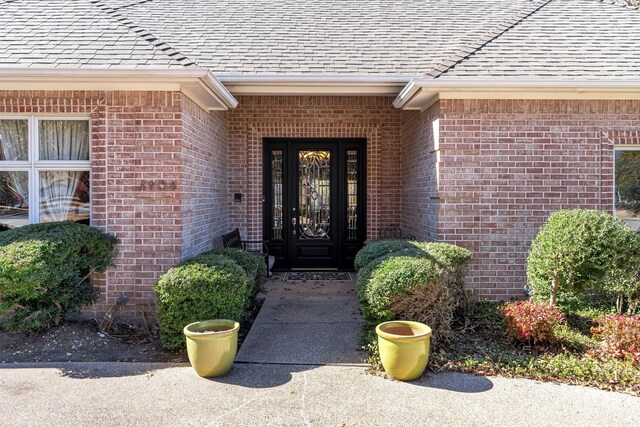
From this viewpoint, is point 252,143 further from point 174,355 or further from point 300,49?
point 174,355

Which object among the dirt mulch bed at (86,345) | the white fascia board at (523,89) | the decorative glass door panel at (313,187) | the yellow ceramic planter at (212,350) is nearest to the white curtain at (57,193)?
the dirt mulch bed at (86,345)

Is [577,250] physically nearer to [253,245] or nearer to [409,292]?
[409,292]

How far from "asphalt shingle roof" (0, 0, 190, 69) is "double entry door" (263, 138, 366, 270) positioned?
11.1 ft

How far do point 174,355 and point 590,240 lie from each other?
4.67 metres

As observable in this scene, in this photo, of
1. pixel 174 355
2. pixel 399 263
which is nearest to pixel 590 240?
pixel 399 263

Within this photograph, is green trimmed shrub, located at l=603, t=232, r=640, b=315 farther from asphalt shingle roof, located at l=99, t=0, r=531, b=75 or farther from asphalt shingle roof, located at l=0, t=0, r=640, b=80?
asphalt shingle roof, located at l=99, t=0, r=531, b=75

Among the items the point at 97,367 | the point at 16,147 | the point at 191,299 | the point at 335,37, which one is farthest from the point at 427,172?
the point at 16,147

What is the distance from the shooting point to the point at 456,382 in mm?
4055

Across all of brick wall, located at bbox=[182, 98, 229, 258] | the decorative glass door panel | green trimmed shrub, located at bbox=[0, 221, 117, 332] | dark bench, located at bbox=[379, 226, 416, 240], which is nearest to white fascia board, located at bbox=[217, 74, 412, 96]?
brick wall, located at bbox=[182, 98, 229, 258]

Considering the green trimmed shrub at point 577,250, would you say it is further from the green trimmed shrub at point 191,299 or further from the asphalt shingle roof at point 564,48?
the green trimmed shrub at point 191,299

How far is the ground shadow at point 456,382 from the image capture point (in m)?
3.94

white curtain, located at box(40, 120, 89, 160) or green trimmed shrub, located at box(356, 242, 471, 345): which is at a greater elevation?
white curtain, located at box(40, 120, 89, 160)

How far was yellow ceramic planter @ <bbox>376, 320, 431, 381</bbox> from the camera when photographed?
13.2ft

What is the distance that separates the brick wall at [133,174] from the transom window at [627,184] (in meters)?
6.14
